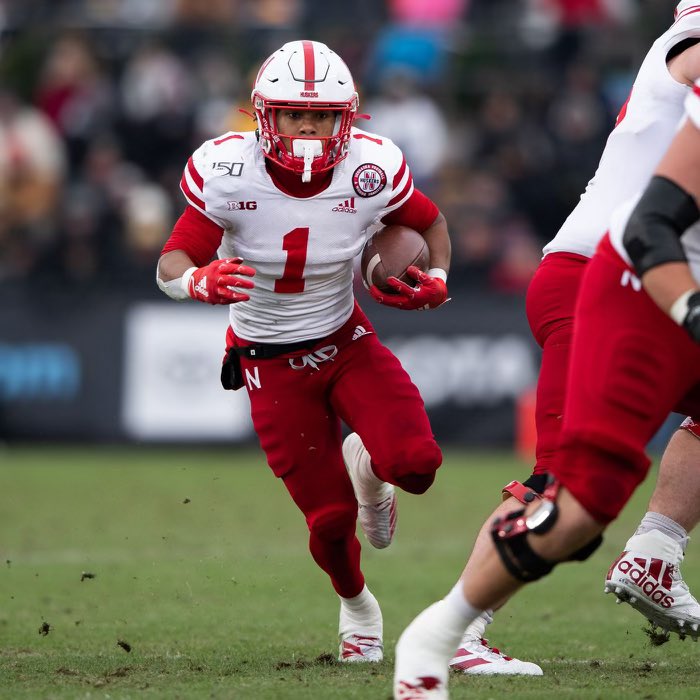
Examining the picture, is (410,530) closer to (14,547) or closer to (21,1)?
(14,547)

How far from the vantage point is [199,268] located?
4.48 metres

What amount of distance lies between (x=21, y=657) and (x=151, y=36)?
9151mm

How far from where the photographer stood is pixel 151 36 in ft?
42.3

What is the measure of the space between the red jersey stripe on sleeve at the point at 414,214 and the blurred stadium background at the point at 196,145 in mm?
5903

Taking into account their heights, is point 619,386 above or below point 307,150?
below

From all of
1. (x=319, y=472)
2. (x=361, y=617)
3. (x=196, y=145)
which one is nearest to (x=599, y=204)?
(x=319, y=472)

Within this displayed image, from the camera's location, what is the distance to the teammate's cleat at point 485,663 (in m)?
4.40

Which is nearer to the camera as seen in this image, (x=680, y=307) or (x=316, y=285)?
(x=680, y=307)

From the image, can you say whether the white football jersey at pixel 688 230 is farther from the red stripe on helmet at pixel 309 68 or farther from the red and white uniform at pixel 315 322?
the red stripe on helmet at pixel 309 68

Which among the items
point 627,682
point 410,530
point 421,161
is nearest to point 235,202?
point 627,682

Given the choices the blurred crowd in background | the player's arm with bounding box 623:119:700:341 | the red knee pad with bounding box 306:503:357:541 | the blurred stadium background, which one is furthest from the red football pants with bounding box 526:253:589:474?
the blurred crowd in background

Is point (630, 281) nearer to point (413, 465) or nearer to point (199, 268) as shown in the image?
point (413, 465)

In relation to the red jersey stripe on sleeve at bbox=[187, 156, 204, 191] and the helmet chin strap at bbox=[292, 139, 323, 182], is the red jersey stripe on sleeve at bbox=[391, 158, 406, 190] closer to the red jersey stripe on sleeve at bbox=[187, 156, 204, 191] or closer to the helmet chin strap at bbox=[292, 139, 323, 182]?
the helmet chin strap at bbox=[292, 139, 323, 182]

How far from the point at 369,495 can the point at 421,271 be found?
0.87 metres
